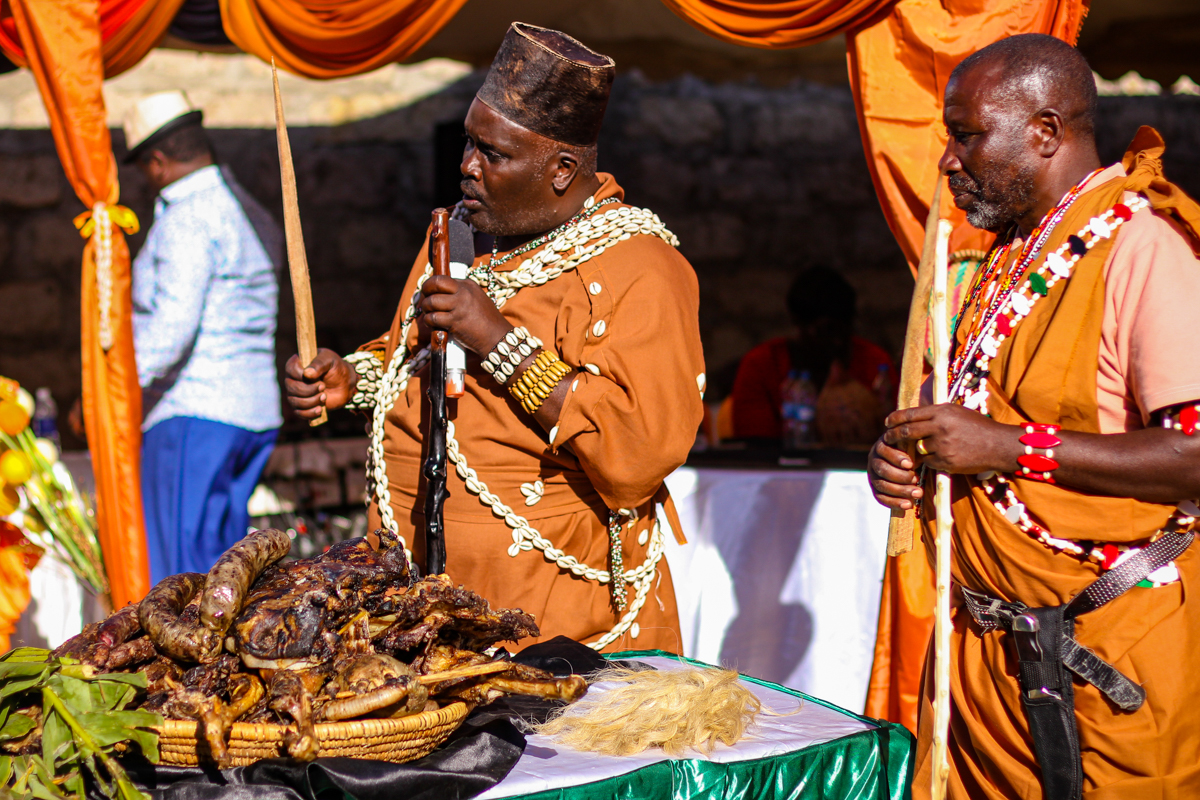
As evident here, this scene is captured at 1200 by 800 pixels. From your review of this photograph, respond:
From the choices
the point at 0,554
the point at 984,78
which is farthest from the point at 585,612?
the point at 0,554

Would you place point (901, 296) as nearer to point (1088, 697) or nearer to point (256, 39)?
point (256, 39)

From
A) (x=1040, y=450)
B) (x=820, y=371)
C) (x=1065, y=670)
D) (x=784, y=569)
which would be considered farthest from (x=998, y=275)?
(x=820, y=371)

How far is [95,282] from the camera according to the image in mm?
3912

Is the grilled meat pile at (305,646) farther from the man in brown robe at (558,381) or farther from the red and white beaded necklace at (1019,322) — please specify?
the red and white beaded necklace at (1019,322)

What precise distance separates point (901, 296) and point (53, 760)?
7.76 meters

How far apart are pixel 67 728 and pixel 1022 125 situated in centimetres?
183

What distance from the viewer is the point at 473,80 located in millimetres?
7879

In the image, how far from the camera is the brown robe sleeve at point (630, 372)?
2303mm

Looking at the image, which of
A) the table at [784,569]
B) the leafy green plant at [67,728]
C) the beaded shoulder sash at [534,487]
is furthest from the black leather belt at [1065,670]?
the table at [784,569]

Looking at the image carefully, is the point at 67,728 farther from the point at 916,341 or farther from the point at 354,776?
the point at 916,341

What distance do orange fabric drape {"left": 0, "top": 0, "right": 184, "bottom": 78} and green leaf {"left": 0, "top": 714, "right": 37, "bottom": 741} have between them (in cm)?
328

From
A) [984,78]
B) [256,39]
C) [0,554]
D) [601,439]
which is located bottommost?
[0,554]

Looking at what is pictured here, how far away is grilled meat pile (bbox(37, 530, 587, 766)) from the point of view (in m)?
1.54

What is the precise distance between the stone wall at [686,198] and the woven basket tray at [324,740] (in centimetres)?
666
